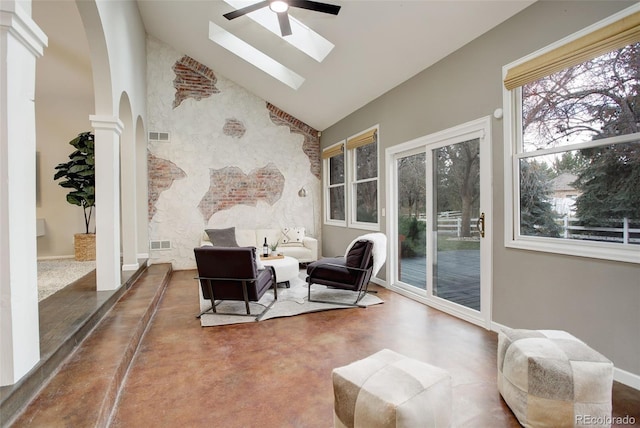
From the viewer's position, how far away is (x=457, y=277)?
151 inches

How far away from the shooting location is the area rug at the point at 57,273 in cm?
357

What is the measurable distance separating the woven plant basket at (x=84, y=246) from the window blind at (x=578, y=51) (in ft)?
20.8

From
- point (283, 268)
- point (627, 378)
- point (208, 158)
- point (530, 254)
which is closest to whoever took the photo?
point (627, 378)

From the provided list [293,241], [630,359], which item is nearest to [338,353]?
[630,359]

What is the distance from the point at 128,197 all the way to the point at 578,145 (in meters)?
4.97

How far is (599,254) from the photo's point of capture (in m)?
2.34

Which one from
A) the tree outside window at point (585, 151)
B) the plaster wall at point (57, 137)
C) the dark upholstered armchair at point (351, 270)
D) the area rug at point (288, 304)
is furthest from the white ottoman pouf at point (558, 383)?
the plaster wall at point (57, 137)

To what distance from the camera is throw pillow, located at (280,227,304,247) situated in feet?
21.8

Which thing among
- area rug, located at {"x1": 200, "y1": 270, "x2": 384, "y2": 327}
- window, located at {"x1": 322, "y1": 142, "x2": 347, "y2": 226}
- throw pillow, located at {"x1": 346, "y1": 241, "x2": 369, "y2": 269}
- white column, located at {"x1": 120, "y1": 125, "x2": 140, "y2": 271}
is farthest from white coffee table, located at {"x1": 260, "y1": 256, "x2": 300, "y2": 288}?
window, located at {"x1": 322, "y1": 142, "x2": 347, "y2": 226}

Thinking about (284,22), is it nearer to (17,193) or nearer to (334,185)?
(17,193)

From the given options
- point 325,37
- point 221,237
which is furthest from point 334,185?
point 325,37

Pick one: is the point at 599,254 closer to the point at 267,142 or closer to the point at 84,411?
the point at 84,411

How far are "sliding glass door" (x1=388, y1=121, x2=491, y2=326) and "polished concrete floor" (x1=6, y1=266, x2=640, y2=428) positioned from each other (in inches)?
14.2

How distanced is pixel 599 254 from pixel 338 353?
2.07m
